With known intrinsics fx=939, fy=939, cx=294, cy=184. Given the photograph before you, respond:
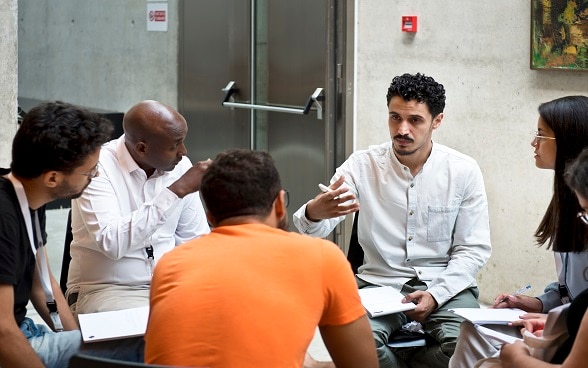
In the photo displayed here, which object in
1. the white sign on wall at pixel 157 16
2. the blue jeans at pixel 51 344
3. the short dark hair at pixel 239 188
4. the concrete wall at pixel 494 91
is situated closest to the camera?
the short dark hair at pixel 239 188

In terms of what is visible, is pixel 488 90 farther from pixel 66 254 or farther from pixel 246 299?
pixel 246 299

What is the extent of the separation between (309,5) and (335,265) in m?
3.72

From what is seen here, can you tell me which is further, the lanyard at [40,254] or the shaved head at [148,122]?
the shaved head at [148,122]

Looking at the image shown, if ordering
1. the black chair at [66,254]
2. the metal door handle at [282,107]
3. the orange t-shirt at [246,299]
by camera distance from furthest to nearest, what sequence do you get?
the metal door handle at [282,107] < the black chair at [66,254] < the orange t-shirt at [246,299]

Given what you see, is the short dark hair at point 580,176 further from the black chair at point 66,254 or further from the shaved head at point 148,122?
the black chair at point 66,254

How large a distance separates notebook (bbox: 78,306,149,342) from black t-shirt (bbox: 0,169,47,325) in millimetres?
200

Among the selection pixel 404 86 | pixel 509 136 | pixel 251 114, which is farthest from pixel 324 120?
pixel 404 86

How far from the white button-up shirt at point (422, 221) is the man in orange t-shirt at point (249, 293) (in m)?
1.25

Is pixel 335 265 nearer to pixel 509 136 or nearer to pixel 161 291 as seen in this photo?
pixel 161 291

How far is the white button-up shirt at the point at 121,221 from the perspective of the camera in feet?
10.8

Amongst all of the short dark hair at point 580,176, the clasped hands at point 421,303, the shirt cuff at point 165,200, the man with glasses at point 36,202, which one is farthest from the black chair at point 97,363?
the clasped hands at point 421,303

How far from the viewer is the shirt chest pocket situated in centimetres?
355

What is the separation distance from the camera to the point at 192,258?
7.11 ft

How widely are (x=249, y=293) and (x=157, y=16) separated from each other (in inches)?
185
